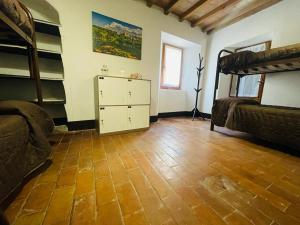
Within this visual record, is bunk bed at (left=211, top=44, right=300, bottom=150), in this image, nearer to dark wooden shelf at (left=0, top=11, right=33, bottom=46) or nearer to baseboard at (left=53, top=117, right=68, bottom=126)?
baseboard at (left=53, top=117, right=68, bottom=126)

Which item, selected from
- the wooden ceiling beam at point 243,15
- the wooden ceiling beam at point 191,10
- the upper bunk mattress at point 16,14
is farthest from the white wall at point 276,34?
the upper bunk mattress at point 16,14

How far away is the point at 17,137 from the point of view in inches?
33.0

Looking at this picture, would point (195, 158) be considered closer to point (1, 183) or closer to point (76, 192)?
point (76, 192)

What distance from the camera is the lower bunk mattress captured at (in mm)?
1545

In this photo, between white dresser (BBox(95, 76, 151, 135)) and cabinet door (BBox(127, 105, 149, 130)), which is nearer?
white dresser (BBox(95, 76, 151, 135))

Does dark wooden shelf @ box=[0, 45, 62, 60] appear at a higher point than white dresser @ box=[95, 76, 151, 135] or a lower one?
higher

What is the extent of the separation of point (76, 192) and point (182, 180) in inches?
31.6

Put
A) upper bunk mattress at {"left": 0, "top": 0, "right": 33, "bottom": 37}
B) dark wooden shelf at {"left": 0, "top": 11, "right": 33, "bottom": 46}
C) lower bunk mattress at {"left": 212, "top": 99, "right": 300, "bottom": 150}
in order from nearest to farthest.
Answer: upper bunk mattress at {"left": 0, "top": 0, "right": 33, "bottom": 37} < dark wooden shelf at {"left": 0, "top": 11, "right": 33, "bottom": 46} < lower bunk mattress at {"left": 212, "top": 99, "right": 300, "bottom": 150}

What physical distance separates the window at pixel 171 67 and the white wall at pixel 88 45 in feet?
2.75

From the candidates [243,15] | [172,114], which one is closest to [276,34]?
[243,15]

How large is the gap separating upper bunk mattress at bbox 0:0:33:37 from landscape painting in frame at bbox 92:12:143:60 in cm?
96

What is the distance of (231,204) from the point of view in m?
0.85

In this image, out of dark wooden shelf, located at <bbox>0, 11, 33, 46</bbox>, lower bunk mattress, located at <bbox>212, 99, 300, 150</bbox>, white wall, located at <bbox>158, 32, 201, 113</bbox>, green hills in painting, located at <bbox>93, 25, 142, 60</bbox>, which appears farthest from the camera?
white wall, located at <bbox>158, 32, 201, 113</bbox>

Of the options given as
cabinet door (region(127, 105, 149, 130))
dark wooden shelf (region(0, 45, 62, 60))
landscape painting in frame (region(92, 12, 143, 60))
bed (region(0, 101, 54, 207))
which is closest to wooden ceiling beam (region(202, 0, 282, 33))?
landscape painting in frame (region(92, 12, 143, 60))
